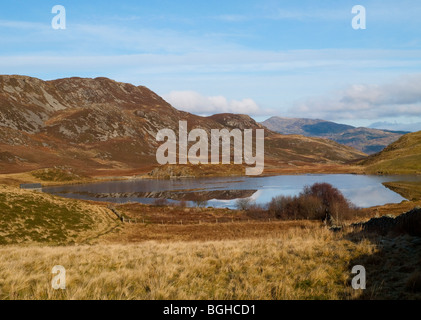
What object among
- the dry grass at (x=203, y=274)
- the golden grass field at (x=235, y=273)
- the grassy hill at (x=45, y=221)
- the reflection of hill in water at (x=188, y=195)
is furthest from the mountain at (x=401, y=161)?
the dry grass at (x=203, y=274)

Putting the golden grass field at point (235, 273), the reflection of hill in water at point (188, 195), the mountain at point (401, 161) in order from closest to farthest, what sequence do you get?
the golden grass field at point (235, 273) → the reflection of hill in water at point (188, 195) → the mountain at point (401, 161)

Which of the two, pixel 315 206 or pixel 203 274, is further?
pixel 315 206

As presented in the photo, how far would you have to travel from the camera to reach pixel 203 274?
1163 cm

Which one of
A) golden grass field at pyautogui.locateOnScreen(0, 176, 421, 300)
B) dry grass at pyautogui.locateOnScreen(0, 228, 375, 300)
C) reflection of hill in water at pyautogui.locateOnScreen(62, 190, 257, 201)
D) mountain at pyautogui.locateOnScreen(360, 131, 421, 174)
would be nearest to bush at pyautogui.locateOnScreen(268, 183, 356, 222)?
reflection of hill in water at pyautogui.locateOnScreen(62, 190, 257, 201)

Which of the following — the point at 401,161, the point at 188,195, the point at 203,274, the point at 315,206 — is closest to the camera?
the point at 203,274

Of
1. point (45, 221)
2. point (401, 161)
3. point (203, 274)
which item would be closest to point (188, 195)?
point (45, 221)

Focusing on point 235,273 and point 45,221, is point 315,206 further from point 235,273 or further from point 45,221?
point 235,273

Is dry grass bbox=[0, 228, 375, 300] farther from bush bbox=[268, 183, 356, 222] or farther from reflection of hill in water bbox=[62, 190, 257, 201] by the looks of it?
reflection of hill in water bbox=[62, 190, 257, 201]

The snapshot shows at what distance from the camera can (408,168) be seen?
155m

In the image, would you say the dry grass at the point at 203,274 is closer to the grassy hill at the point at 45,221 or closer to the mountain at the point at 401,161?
the grassy hill at the point at 45,221

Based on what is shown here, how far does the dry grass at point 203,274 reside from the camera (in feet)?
30.7
